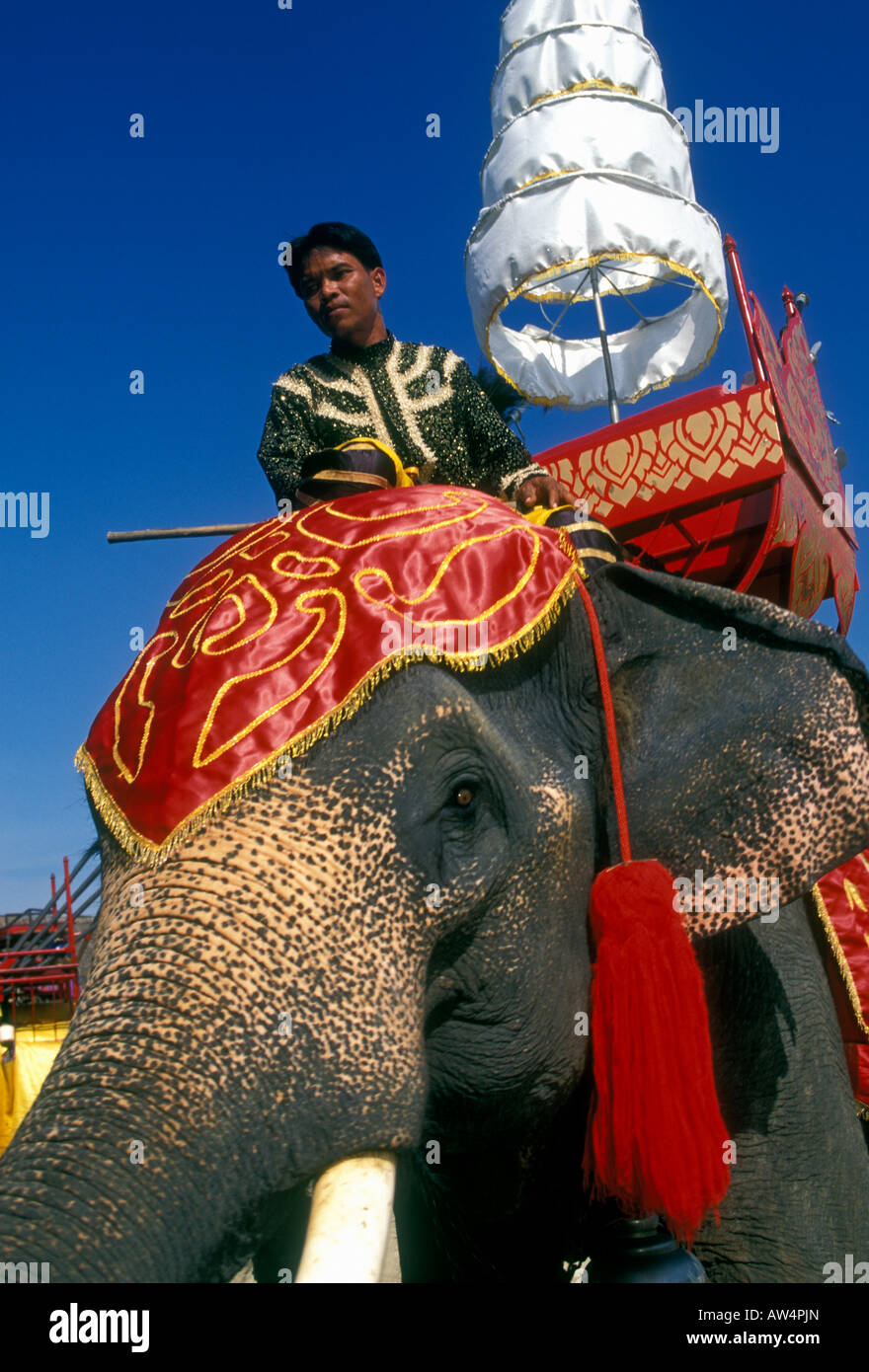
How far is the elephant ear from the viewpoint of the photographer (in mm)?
1955

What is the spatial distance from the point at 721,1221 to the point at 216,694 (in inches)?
59.2

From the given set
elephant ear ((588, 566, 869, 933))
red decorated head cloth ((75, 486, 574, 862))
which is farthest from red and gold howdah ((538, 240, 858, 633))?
red decorated head cloth ((75, 486, 574, 862))

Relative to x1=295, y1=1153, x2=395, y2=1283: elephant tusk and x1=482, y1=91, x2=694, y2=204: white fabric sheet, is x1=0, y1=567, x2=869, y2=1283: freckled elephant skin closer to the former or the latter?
x1=295, y1=1153, x2=395, y2=1283: elephant tusk

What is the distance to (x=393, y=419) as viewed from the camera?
9.52 ft

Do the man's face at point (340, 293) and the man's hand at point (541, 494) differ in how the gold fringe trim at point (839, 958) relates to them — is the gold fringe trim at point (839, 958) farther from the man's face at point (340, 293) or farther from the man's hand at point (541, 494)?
the man's face at point (340, 293)

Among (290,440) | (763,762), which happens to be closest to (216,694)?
(763,762)

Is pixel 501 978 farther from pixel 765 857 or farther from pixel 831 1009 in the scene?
pixel 831 1009

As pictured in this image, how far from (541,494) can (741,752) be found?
3.05ft

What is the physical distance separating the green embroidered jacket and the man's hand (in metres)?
0.17

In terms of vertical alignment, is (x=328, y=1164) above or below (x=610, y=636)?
below

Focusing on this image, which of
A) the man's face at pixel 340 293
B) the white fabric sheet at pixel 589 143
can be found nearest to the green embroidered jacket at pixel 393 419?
the man's face at pixel 340 293

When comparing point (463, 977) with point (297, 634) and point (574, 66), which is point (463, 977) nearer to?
point (297, 634)

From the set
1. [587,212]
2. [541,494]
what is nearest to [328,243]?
[541,494]

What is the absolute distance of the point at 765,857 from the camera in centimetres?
196
